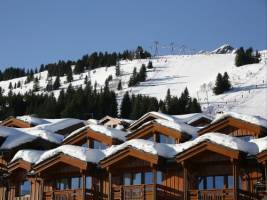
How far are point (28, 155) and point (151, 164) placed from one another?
28.2 feet

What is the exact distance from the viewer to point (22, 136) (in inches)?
1468

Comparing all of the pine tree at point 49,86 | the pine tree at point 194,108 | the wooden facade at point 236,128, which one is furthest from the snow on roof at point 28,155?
the pine tree at point 49,86

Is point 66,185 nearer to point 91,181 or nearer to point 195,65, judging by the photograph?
point 91,181

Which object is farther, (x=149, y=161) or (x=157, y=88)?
(x=157, y=88)

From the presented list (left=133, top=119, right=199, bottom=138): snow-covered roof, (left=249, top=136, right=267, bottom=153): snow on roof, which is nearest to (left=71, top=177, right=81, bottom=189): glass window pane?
(left=133, top=119, right=199, bottom=138): snow-covered roof

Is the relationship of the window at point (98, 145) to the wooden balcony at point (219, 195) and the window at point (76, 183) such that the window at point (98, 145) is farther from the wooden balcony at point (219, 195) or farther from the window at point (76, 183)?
the wooden balcony at point (219, 195)

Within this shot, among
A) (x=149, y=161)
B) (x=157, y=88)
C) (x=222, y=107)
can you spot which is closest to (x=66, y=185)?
(x=149, y=161)

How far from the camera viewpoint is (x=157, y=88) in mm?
139625

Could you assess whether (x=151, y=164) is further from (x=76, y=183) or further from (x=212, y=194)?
(x=76, y=183)

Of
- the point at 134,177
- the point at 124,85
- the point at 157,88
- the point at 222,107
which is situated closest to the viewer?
the point at 134,177

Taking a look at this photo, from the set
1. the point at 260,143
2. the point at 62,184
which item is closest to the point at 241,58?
the point at 62,184

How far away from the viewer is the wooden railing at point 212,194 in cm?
2695

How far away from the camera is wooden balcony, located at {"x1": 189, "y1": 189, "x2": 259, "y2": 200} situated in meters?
26.8

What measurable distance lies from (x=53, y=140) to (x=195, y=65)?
133305 mm
